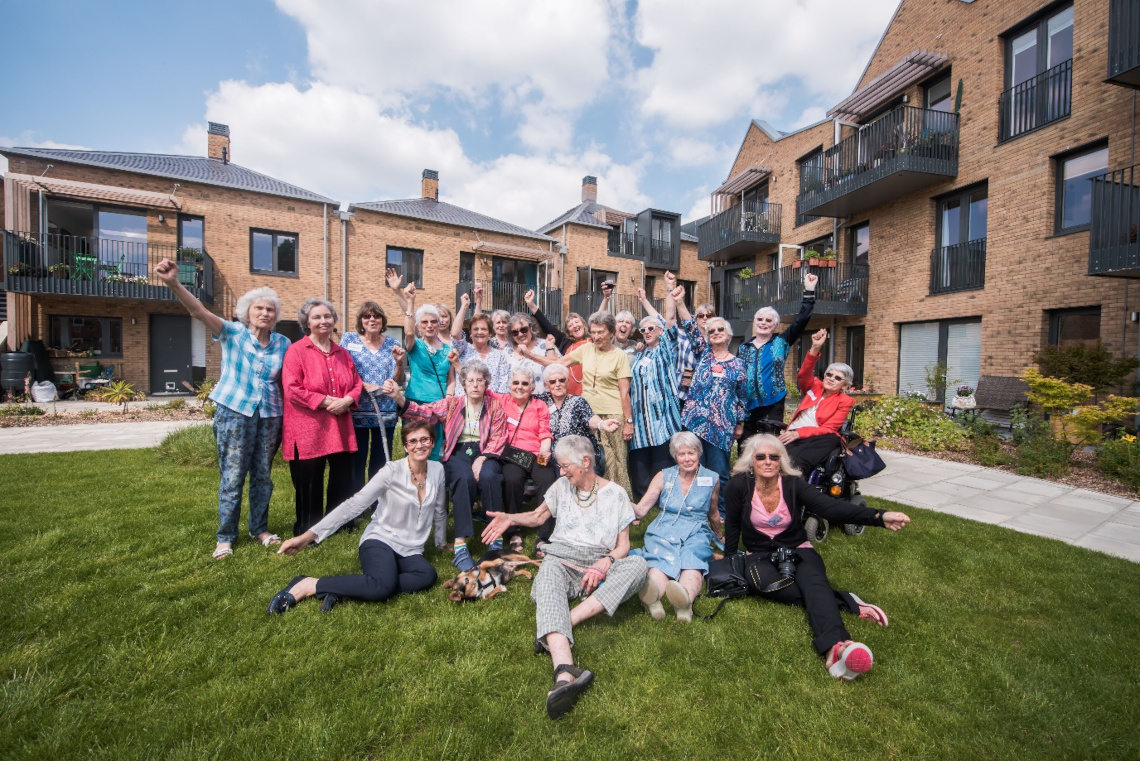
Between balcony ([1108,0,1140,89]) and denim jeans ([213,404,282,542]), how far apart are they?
1227 centimetres

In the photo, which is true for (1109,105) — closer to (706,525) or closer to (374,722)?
(706,525)

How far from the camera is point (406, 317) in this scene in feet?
15.1

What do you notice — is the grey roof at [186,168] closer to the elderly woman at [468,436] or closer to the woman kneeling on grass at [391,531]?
the elderly woman at [468,436]

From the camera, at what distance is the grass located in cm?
205

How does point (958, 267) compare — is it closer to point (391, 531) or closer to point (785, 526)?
point (785, 526)

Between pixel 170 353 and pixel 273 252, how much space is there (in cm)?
453

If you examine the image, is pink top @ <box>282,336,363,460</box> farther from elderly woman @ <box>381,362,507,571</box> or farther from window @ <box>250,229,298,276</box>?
window @ <box>250,229,298,276</box>

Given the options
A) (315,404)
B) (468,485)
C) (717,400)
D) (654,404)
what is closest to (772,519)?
(717,400)

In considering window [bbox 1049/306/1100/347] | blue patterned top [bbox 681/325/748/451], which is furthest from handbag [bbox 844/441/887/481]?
window [bbox 1049/306/1100/347]

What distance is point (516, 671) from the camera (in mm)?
2516

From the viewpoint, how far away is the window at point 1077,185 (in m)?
9.20

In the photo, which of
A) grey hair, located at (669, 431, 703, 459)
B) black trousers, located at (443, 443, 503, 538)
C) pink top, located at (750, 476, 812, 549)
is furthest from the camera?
black trousers, located at (443, 443, 503, 538)

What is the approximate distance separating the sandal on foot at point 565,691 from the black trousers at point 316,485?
2639 millimetres

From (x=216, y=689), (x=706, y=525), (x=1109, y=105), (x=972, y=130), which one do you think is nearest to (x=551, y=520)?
(x=706, y=525)
